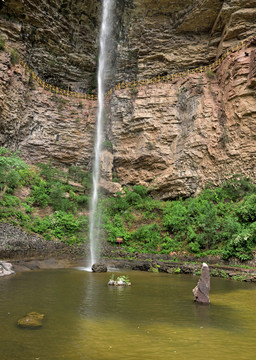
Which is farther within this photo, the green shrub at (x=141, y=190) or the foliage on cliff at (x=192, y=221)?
the green shrub at (x=141, y=190)

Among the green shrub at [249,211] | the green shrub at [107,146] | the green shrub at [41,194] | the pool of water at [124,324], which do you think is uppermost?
the green shrub at [107,146]

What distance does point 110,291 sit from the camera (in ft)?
29.0

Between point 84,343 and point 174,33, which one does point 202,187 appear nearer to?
point 174,33

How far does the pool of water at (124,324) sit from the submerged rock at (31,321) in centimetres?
12

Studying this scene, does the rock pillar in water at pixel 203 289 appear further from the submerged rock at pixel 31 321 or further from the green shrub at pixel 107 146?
the green shrub at pixel 107 146

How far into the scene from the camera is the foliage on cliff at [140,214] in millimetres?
17078

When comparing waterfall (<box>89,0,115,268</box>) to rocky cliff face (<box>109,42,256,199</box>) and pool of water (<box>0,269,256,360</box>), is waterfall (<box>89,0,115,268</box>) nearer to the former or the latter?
rocky cliff face (<box>109,42,256,199</box>)

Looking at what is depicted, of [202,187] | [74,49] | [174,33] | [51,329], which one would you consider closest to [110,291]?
[51,329]

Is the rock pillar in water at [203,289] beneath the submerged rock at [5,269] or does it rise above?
above

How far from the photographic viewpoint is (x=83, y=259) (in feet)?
58.4

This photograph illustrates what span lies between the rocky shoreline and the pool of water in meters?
4.78

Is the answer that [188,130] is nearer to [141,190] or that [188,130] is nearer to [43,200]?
[141,190]

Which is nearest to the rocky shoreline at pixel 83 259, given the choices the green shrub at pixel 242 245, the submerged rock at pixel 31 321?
the green shrub at pixel 242 245

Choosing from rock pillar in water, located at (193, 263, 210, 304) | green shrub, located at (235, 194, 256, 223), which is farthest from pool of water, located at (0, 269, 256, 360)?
green shrub, located at (235, 194, 256, 223)
